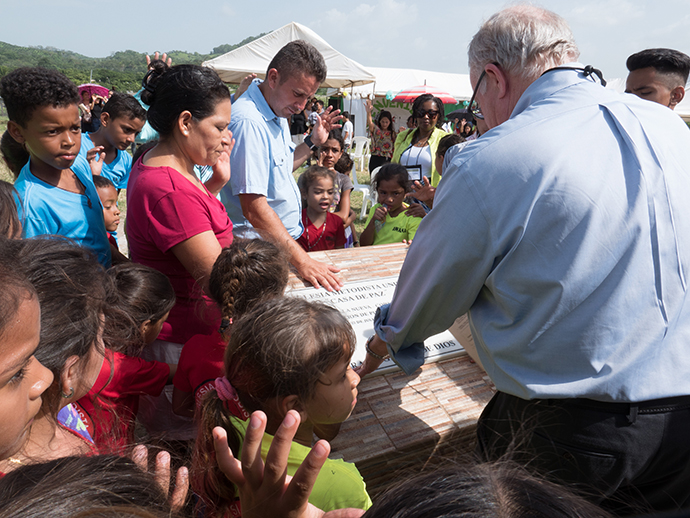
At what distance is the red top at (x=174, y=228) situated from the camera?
1548mm

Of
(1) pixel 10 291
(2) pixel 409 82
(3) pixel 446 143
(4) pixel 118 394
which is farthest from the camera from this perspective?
(2) pixel 409 82

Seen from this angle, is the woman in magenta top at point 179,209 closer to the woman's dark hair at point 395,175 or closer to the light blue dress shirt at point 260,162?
the light blue dress shirt at point 260,162

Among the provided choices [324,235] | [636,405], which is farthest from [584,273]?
[324,235]

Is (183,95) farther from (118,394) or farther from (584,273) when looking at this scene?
(584,273)

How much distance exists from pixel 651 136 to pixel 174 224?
4.75 feet

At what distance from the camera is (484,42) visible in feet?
4.17

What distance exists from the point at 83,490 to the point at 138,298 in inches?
42.9

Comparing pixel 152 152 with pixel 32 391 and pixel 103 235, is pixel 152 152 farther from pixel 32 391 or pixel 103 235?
pixel 32 391

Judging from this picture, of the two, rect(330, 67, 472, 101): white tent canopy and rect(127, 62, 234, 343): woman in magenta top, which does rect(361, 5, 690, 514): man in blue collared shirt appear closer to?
rect(127, 62, 234, 343): woman in magenta top

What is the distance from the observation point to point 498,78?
1271 mm

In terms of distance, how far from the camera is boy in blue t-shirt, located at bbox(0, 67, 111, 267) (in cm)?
191

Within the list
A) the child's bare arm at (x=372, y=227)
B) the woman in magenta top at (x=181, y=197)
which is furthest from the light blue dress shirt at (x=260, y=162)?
the child's bare arm at (x=372, y=227)

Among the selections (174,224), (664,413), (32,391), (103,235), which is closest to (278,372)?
(32,391)

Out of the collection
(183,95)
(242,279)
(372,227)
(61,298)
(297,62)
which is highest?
(297,62)
